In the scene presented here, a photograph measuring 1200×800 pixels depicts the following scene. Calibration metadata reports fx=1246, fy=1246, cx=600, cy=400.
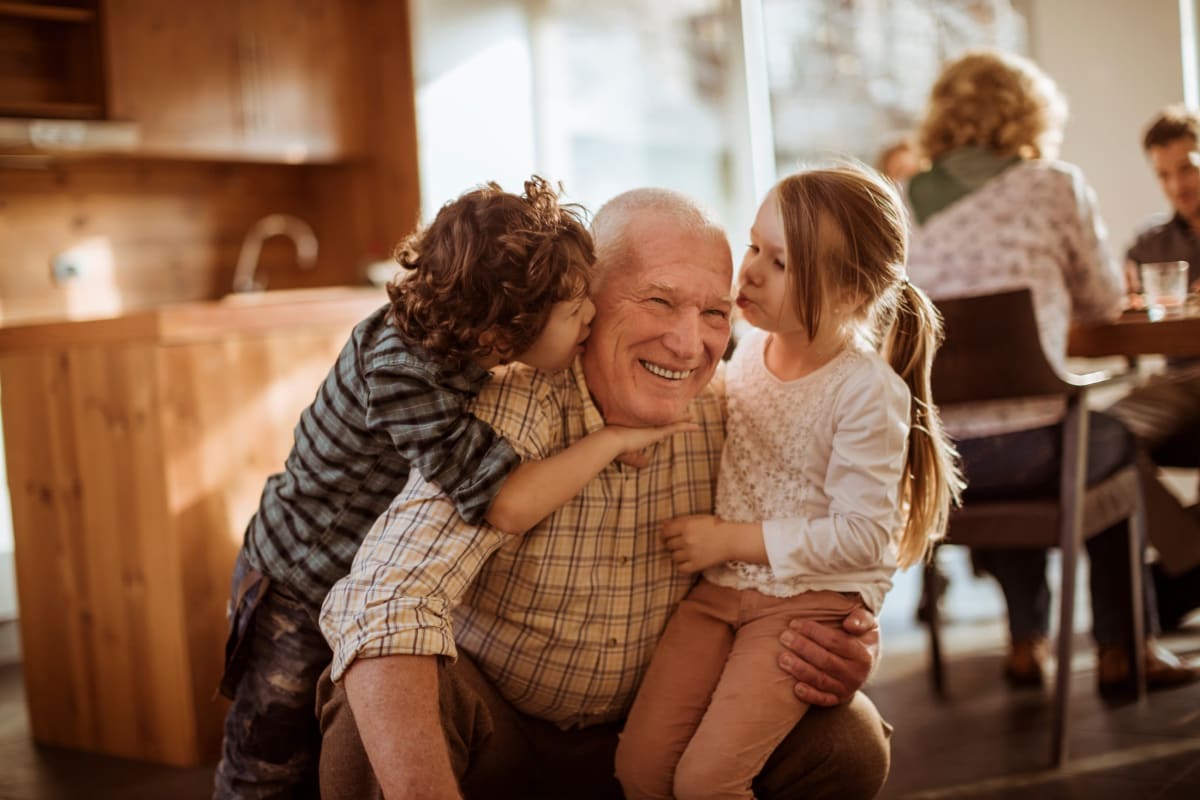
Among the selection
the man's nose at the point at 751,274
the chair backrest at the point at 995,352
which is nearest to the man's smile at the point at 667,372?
the man's nose at the point at 751,274

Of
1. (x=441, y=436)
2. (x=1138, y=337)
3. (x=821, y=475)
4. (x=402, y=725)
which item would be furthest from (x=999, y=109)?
(x=402, y=725)

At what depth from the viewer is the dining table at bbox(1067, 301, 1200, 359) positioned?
246 centimetres

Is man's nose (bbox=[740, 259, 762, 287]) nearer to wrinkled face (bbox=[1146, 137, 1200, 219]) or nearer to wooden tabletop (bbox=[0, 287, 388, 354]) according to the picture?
wooden tabletop (bbox=[0, 287, 388, 354])

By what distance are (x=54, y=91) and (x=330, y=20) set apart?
1.46m

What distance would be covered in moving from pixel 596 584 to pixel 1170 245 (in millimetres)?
2669

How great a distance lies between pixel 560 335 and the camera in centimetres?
153

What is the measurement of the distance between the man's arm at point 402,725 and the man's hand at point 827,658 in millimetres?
447

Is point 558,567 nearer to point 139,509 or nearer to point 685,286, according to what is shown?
point 685,286

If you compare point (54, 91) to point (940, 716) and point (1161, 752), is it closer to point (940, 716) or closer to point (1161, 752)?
point (940, 716)

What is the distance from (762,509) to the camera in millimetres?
1654

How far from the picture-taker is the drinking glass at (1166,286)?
2748 millimetres

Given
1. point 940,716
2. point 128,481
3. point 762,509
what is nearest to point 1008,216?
point 940,716

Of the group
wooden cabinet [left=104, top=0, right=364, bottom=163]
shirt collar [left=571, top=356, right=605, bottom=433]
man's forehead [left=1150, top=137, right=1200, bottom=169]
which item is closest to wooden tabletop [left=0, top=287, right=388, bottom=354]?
shirt collar [left=571, top=356, right=605, bottom=433]

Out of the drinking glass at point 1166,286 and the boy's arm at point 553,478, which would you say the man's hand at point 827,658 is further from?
the drinking glass at point 1166,286
